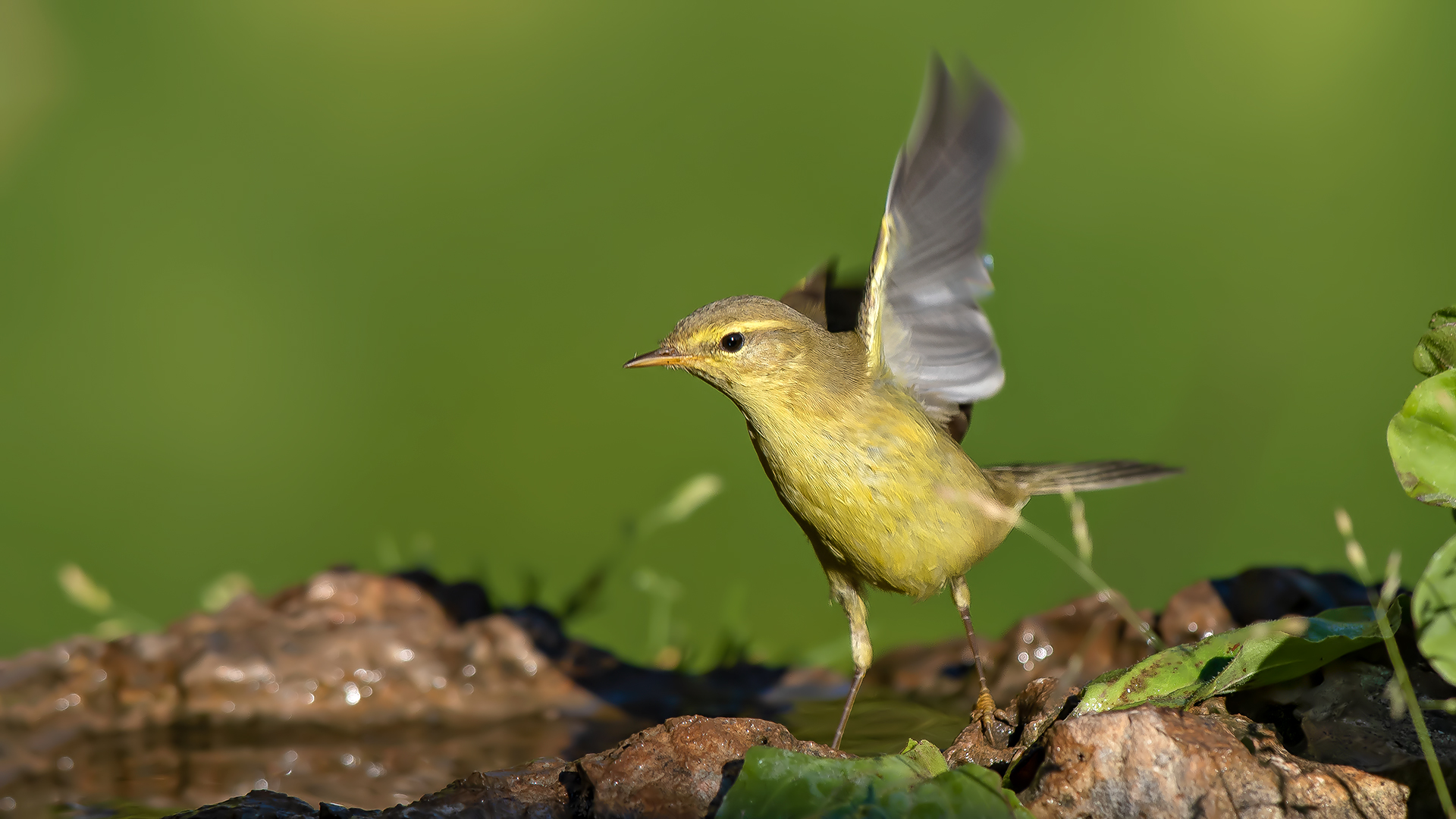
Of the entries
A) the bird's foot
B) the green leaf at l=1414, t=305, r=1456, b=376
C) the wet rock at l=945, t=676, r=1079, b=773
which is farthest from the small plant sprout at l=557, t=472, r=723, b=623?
the green leaf at l=1414, t=305, r=1456, b=376

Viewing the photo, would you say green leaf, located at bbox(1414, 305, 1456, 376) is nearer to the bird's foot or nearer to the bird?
the bird

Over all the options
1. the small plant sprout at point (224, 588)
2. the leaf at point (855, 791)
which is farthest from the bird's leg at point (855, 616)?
the small plant sprout at point (224, 588)

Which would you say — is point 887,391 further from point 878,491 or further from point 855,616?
point 855,616

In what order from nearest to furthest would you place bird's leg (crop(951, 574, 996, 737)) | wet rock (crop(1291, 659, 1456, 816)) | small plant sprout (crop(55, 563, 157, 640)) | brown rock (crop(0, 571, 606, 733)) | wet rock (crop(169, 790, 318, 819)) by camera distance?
1. wet rock (crop(1291, 659, 1456, 816))
2. wet rock (crop(169, 790, 318, 819))
3. bird's leg (crop(951, 574, 996, 737))
4. brown rock (crop(0, 571, 606, 733))
5. small plant sprout (crop(55, 563, 157, 640))

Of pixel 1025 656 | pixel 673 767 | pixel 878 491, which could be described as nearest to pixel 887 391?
pixel 878 491

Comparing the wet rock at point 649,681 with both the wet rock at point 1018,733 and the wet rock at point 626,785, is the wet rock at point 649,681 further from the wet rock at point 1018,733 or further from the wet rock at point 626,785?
the wet rock at point 626,785

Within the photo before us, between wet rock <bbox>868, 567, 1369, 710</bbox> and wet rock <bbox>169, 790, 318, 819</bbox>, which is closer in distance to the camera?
wet rock <bbox>169, 790, 318, 819</bbox>

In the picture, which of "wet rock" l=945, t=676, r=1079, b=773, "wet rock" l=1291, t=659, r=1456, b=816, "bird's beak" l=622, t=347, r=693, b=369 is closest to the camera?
"wet rock" l=1291, t=659, r=1456, b=816
